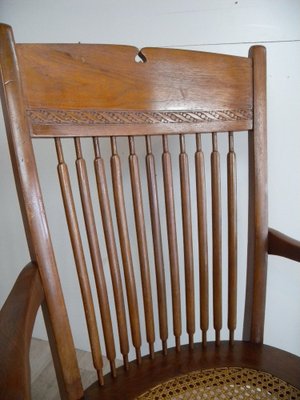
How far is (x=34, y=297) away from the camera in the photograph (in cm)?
38

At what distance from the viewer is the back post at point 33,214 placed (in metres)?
0.39

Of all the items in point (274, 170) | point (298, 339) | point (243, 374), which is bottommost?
point (298, 339)

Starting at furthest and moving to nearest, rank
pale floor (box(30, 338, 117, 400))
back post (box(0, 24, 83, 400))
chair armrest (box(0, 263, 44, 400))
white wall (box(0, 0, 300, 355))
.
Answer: pale floor (box(30, 338, 117, 400)) → white wall (box(0, 0, 300, 355)) → back post (box(0, 24, 83, 400)) → chair armrest (box(0, 263, 44, 400))

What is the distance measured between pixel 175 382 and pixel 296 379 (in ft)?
0.67

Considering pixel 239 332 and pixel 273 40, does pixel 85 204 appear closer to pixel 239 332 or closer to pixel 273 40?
pixel 273 40

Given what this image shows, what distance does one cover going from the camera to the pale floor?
0.91 metres

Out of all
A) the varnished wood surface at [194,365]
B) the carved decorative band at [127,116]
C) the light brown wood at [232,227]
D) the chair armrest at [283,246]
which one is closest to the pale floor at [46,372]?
the varnished wood surface at [194,365]

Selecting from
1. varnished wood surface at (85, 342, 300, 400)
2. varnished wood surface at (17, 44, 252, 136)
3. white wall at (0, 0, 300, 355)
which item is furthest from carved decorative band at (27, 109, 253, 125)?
varnished wood surface at (85, 342, 300, 400)

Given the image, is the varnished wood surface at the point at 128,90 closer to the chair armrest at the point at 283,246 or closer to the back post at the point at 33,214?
the back post at the point at 33,214

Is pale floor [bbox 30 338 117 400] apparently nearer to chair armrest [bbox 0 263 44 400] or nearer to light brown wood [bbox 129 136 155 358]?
light brown wood [bbox 129 136 155 358]

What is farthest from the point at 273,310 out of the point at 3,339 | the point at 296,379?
the point at 3,339

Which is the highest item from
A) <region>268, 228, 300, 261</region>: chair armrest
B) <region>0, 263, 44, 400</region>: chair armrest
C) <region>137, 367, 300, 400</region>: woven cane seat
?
<region>0, 263, 44, 400</region>: chair armrest

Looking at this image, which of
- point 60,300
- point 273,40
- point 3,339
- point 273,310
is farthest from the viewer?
point 273,310

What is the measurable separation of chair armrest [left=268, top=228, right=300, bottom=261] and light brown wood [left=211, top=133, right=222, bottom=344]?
0.10m
